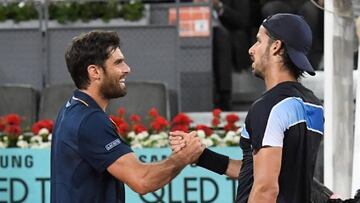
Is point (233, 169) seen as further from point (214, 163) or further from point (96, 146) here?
point (96, 146)

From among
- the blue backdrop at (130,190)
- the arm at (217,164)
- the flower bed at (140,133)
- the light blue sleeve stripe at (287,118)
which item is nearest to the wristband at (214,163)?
the arm at (217,164)

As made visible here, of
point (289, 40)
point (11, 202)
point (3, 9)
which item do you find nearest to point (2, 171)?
point (11, 202)

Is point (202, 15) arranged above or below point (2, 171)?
above

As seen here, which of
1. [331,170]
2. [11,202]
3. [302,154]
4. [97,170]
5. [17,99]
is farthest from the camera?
[17,99]

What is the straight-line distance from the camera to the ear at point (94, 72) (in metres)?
4.46

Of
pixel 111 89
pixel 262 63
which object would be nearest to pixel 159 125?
pixel 111 89

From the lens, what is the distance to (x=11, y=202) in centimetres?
769

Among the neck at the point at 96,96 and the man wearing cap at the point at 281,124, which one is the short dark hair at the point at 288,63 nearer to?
the man wearing cap at the point at 281,124

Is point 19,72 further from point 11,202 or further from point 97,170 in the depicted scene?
point 97,170

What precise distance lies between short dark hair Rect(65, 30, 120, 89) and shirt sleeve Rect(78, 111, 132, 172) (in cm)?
21

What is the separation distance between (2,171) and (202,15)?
10.0ft

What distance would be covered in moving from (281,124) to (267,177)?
0.69 ft

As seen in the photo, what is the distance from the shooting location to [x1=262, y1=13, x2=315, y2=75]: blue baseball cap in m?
4.09

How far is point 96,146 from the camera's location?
4.31m
